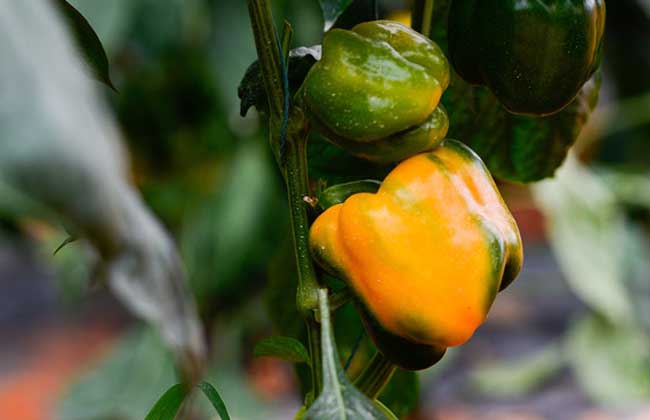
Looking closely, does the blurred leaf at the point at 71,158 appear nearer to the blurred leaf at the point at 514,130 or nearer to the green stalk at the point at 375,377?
the green stalk at the point at 375,377

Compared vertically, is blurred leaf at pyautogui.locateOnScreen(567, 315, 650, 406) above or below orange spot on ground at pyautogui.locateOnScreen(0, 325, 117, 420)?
above

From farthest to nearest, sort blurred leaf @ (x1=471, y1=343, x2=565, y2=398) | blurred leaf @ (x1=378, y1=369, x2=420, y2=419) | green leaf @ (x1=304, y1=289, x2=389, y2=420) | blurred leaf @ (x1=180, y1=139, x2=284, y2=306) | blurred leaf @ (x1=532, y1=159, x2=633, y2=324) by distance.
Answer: blurred leaf @ (x1=471, y1=343, x2=565, y2=398)
blurred leaf @ (x1=180, y1=139, x2=284, y2=306)
blurred leaf @ (x1=532, y1=159, x2=633, y2=324)
blurred leaf @ (x1=378, y1=369, x2=420, y2=419)
green leaf @ (x1=304, y1=289, x2=389, y2=420)

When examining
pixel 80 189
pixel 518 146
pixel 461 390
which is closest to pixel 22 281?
pixel 461 390

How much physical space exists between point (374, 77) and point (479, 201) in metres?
0.08

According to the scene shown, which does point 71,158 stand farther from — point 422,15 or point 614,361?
point 614,361

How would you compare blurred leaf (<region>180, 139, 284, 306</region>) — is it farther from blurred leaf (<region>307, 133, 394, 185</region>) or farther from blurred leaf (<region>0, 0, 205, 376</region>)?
blurred leaf (<region>0, 0, 205, 376</region>)

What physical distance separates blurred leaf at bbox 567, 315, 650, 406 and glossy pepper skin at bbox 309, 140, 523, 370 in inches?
55.0

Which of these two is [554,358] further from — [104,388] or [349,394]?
[349,394]

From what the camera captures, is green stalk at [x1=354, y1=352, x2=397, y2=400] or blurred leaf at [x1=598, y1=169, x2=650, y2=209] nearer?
green stalk at [x1=354, y1=352, x2=397, y2=400]

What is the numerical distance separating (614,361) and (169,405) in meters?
1.43

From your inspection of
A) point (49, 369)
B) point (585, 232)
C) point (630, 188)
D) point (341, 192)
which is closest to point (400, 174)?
point (341, 192)

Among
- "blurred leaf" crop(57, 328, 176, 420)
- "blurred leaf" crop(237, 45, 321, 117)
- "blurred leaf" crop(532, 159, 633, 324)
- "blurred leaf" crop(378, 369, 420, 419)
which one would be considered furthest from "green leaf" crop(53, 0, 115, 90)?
"blurred leaf" crop(57, 328, 176, 420)

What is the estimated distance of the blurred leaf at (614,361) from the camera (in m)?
1.69

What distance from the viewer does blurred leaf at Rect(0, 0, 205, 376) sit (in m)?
0.20
